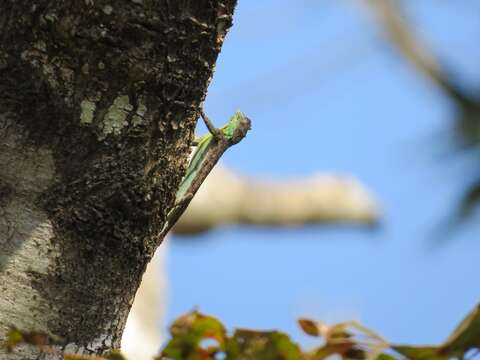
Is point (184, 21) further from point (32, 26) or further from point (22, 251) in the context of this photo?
point (22, 251)

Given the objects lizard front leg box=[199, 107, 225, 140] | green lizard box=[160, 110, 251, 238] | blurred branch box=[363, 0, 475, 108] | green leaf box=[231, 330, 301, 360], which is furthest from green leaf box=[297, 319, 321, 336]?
blurred branch box=[363, 0, 475, 108]

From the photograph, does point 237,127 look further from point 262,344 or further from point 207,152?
point 262,344

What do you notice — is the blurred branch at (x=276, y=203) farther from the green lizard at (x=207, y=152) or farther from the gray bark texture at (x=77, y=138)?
the gray bark texture at (x=77, y=138)

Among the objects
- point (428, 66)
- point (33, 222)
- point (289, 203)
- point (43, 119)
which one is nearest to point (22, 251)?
point (33, 222)

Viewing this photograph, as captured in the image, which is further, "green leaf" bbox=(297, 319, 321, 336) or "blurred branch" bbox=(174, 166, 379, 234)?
"blurred branch" bbox=(174, 166, 379, 234)

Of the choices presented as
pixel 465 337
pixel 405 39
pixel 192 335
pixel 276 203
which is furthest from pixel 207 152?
pixel 405 39

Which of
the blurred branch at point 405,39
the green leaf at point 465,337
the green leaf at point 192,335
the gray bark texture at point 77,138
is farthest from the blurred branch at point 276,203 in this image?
the green leaf at point 465,337

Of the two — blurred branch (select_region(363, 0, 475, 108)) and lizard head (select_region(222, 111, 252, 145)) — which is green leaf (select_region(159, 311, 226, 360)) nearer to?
lizard head (select_region(222, 111, 252, 145))
